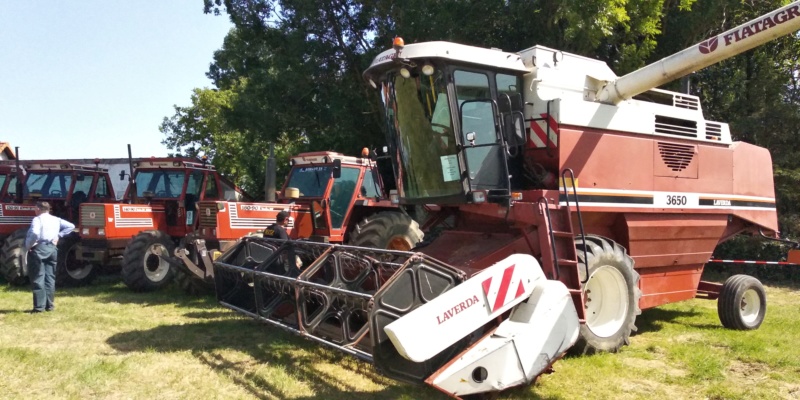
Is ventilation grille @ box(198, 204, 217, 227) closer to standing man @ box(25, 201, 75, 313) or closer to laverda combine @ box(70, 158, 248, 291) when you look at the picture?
laverda combine @ box(70, 158, 248, 291)

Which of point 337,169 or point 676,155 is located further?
point 337,169

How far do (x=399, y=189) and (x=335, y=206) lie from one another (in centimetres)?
368

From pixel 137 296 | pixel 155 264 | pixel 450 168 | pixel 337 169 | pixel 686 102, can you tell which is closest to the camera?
pixel 450 168

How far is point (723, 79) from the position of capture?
1470 centimetres

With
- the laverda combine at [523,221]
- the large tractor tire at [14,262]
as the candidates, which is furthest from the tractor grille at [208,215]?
the large tractor tire at [14,262]

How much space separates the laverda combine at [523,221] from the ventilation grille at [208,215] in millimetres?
2641

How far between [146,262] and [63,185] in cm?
414

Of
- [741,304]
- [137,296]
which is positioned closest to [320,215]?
[137,296]

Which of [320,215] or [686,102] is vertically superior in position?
[686,102]

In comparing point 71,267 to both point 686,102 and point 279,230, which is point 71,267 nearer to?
point 279,230

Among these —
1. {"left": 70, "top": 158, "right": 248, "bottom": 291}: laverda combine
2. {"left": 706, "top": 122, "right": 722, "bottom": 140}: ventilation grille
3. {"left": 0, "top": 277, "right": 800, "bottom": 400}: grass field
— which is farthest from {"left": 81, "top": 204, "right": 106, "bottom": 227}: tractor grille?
{"left": 706, "top": 122, "right": 722, "bottom": 140}: ventilation grille

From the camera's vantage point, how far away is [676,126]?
695cm

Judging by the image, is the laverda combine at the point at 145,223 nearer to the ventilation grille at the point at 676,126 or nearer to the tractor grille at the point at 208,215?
the tractor grille at the point at 208,215

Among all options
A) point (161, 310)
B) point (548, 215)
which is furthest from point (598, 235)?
Result: point (161, 310)
